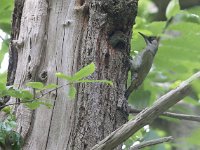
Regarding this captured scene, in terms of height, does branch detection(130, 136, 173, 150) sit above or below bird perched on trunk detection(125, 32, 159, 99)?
below

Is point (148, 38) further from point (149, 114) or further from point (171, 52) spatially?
point (149, 114)

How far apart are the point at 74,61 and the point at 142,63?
22.4 inches

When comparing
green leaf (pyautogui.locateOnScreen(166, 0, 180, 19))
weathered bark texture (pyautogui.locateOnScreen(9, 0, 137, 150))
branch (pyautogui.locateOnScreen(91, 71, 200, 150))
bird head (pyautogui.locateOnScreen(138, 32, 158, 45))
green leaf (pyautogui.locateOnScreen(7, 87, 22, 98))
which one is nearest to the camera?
branch (pyautogui.locateOnScreen(91, 71, 200, 150))

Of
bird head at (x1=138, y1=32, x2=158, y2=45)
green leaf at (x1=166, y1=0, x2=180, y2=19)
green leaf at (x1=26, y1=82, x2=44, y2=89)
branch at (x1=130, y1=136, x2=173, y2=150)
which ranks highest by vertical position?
green leaf at (x1=166, y1=0, x2=180, y2=19)

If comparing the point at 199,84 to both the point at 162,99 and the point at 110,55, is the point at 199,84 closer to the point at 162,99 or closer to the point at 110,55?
the point at 162,99

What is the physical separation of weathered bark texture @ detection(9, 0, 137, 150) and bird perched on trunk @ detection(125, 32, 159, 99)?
216mm

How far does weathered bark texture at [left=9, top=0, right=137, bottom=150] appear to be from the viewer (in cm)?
163

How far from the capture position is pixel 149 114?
1.19m

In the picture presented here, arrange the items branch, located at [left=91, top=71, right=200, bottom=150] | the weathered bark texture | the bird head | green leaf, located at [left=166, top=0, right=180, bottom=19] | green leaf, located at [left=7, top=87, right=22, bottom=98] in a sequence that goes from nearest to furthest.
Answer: branch, located at [left=91, top=71, right=200, bottom=150]
green leaf, located at [left=7, top=87, right=22, bottom=98]
the weathered bark texture
green leaf, located at [left=166, top=0, right=180, bottom=19]
the bird head

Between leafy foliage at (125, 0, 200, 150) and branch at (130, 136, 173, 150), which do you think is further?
leafy foliage at (125, 0, 200, 150)

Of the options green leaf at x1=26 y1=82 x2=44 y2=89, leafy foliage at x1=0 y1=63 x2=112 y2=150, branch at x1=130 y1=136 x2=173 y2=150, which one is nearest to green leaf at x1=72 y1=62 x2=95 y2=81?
leafy foliage at x1=0 y1=63 x2=112 y2=150

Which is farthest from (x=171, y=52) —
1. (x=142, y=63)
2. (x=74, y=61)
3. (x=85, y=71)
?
(x=85, y=71)

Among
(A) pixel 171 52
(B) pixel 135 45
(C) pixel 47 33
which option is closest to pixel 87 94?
(C) pixel 47 33

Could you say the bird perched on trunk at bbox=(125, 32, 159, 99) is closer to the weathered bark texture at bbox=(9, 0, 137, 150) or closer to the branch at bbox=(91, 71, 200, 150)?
the weathered bark texture at bbox=(9, 0, 137, 150)
